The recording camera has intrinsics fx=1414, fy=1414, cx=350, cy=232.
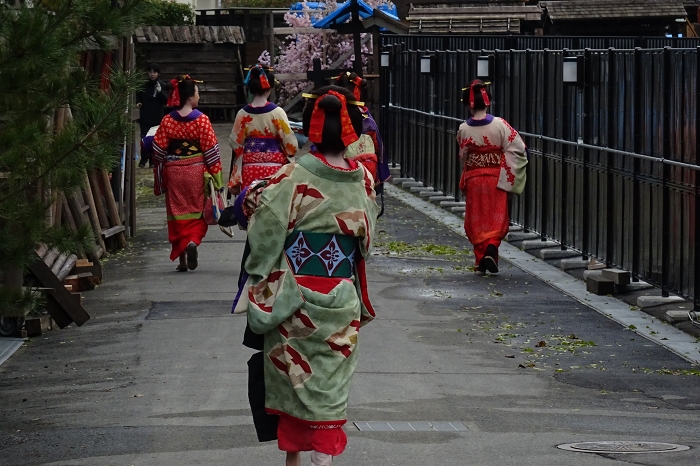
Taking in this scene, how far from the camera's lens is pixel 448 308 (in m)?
11.6

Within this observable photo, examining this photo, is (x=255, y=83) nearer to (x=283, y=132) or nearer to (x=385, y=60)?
(x=283, y=132)

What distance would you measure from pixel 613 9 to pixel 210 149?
21.1 meters

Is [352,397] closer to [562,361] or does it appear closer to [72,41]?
[562,361]

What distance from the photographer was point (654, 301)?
11.4 metres

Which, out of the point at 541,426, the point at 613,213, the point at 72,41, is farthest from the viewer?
the point at 613,213

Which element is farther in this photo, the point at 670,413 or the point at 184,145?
the point at 184,145

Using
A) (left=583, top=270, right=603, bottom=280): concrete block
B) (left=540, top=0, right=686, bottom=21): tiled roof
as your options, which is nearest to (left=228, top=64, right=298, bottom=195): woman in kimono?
(left=583, top=270, right=603, bottom=280): concrete block

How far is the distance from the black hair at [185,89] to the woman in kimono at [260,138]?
1.64ft

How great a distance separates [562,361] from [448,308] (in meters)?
2.25

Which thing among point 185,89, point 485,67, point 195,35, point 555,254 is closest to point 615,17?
point 195,35

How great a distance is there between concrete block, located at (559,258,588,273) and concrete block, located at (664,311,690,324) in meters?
2.93

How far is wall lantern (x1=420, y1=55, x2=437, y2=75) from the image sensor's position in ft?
70.0

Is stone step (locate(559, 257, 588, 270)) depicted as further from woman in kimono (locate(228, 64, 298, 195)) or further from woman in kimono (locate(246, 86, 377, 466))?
woman in kimono (locate(246, 86, 377, 466))

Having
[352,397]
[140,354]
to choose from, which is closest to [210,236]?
[140,354]
